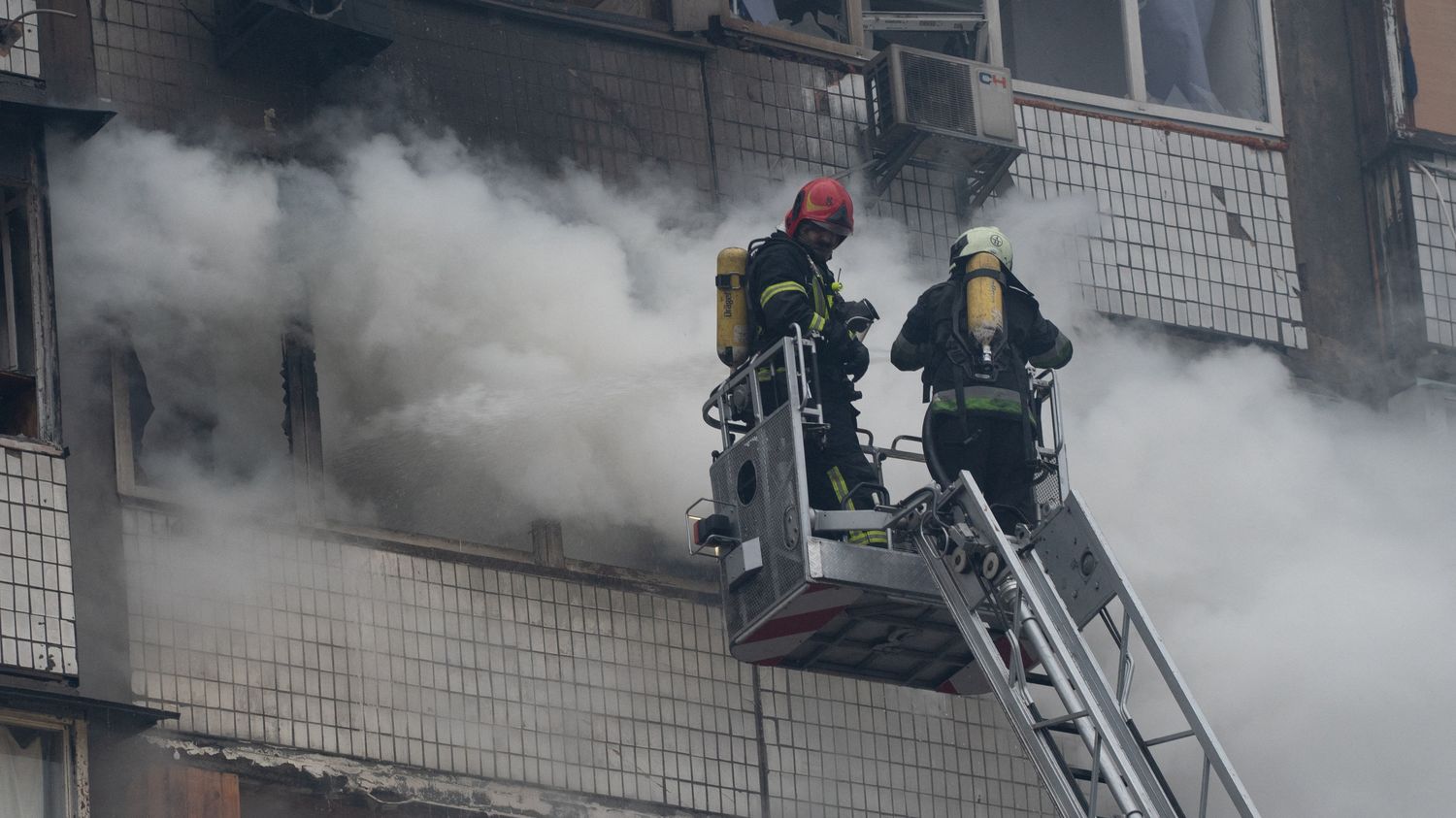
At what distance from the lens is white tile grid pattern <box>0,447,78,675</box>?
1222 centimetres

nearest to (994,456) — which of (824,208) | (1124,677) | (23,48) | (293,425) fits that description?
(824,208)

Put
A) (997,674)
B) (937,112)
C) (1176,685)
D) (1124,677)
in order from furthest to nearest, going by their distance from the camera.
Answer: (937,112), (997,674), (1124,677), (1176,685)

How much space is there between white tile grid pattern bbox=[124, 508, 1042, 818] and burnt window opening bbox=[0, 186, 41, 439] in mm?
776

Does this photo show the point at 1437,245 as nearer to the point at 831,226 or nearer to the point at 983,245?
the point at 983,245

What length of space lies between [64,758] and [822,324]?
163 inches

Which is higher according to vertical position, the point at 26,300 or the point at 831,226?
the point at 26,300

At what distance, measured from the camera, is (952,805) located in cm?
1502

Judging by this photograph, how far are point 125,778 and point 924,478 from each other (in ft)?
17.8

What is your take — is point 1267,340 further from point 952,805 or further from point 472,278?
point 472,278

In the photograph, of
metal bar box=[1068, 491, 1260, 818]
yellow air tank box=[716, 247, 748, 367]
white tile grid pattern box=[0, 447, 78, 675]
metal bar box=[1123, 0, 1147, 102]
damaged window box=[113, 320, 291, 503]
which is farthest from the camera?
metal bar box=[1123, 0, 1147, 102]

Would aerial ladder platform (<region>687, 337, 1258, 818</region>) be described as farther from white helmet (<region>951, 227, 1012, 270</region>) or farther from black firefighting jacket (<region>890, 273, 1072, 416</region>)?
white helmet (<region>951, 227, 1012, 270</region>)

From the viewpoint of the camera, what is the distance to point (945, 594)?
11.5 m

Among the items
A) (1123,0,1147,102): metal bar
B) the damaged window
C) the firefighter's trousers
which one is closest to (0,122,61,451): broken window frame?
the damaged window

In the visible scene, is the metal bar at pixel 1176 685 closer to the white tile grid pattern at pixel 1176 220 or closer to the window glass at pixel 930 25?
the white tile grid pattern at pixel 1176 220
